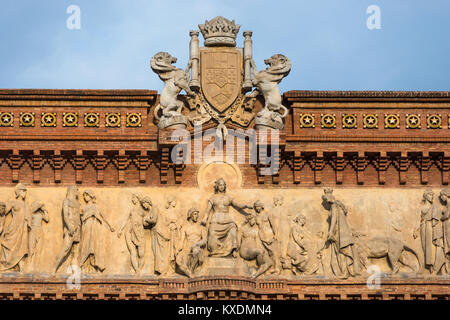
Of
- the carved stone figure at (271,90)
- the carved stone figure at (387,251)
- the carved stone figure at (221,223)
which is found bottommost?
the carved stone figure at (387,251)

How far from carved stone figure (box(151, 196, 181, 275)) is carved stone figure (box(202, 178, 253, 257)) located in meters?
0.78

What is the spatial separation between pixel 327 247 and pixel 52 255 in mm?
6929

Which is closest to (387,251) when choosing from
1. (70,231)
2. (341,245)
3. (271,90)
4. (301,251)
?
(341,245)

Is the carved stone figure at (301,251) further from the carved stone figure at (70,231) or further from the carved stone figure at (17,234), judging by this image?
the carved stone figure at (17,234)

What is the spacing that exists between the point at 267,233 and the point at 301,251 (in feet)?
3.18

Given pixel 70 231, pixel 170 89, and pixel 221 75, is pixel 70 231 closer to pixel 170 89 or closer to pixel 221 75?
pixel 170 89

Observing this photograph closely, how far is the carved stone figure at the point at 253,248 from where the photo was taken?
36.8 m

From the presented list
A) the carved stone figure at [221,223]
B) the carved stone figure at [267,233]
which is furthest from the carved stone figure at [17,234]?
the carved stone figure at [267,233]

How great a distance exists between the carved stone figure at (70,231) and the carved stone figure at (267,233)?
4.51 metres

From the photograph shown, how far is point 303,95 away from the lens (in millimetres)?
38312

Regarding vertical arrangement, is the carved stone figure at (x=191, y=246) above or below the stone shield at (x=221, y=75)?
below

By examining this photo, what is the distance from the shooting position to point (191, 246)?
36.9 meters

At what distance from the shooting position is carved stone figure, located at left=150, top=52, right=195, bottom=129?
37.7 metres
